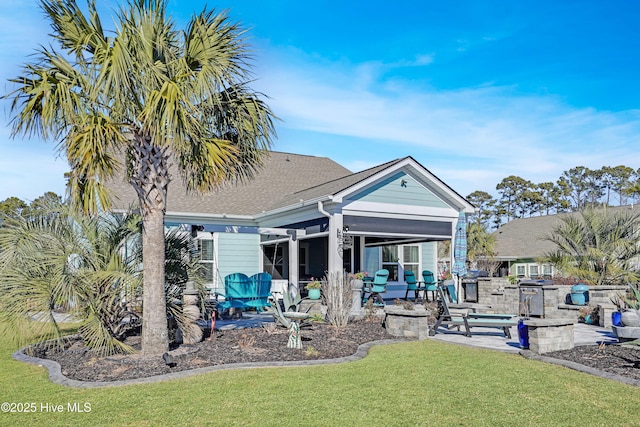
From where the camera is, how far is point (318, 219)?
13.8 meters

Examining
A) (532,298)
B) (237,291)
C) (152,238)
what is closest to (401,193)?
(532,298)

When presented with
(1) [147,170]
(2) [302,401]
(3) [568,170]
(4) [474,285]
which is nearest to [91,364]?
(1) [147,170]

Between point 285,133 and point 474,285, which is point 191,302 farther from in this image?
point 474,285

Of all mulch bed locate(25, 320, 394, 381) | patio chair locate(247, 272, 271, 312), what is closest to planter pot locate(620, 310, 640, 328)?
mulch bed locate(25, 320, 394, 381)

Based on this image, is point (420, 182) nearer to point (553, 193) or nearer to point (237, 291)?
point (237, 291)

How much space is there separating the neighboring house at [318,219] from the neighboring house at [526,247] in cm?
1229

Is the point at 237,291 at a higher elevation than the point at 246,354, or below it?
higher

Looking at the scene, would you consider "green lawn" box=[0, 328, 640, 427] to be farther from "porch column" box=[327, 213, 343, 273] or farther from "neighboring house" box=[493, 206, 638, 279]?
"neighboring house" box=[493, 206, 638, 279]

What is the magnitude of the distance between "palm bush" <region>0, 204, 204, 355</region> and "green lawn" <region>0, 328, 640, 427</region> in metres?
0.89

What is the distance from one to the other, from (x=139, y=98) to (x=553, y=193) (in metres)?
62.2

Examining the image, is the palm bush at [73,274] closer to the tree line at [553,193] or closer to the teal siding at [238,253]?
the teal siding at [238,253]

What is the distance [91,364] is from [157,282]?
4.65ft

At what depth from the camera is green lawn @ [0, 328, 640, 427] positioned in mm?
4676

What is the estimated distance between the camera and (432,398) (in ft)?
17.6
